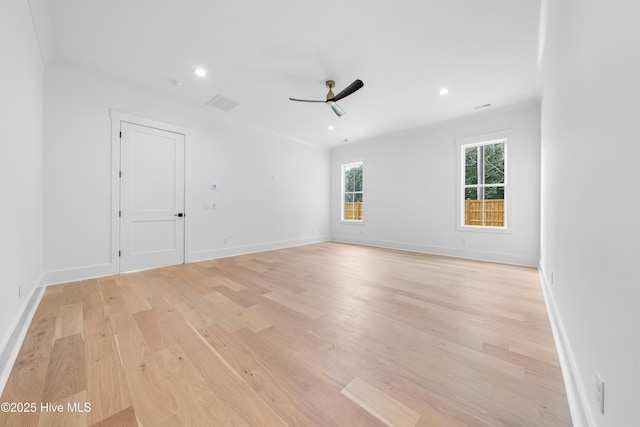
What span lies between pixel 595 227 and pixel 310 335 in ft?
5.74

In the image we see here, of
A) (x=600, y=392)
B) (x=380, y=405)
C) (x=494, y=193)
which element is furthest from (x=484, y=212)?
(x=380, y=405)

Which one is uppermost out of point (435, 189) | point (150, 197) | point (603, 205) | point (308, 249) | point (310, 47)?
point (310, 47)

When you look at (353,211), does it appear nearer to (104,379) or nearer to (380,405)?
(380,405)

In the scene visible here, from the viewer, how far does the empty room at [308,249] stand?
1100 millimetres

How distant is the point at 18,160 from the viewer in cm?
195

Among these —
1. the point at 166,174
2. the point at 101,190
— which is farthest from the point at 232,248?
the point at 101,190

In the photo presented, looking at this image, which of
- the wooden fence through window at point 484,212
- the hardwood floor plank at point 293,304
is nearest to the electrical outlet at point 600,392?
the hardwood floor plank at point 293,304

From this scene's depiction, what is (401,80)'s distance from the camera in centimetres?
335

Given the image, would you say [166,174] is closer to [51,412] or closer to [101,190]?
[101,190]

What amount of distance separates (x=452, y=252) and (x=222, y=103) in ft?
17.4

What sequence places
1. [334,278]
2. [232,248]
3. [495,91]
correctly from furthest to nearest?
[232,248]
[495,91]
[334,278]

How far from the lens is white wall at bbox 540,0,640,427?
0.67 m

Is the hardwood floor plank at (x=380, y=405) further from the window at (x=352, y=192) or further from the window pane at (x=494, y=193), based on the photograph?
the window at (x=352, y=192)

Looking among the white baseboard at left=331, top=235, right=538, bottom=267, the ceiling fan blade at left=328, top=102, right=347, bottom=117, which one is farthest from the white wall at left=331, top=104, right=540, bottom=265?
the ceiling fan blade at left=328, top=102, right=347, bottom=117
